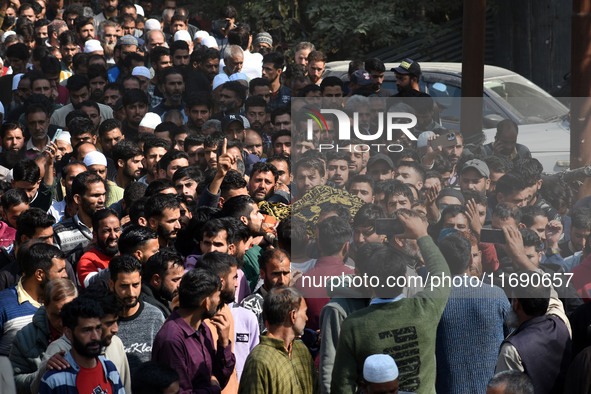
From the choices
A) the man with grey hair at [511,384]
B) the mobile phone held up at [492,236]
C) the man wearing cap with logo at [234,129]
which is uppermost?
the mobile phone held up at [492,236]

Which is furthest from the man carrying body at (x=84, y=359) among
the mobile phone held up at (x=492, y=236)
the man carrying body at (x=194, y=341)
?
the mobile phone held up at (x=492, y=236)

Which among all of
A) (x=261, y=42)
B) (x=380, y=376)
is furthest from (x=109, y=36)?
(x=380, y=376)

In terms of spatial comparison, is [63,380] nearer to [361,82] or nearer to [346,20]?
[361,82]

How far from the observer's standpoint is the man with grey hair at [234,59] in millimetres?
12766

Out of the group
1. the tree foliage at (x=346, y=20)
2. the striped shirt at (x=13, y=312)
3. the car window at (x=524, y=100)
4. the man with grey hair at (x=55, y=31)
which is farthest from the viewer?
the tree foliage at (x=346, y=20)

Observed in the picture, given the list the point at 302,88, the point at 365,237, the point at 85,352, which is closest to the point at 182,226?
the point at 365,237

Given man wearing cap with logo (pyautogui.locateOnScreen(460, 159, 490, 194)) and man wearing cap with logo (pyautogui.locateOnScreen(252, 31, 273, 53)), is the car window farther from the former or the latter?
man wearing cap with logo (pyautogui.locateOnScreen(460, 159, 490, 194))

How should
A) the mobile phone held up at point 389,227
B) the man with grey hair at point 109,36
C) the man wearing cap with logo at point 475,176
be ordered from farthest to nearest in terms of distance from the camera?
the man with grey hair at point 109,36, the man wearing cap with logo at point 475,176, the mobile phone held up at point 389,227

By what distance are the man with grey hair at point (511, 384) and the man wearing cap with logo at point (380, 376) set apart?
47 centimetres

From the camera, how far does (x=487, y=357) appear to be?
570 cm

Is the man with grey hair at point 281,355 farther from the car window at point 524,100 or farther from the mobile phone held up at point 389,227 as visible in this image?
the car window at point 524,100

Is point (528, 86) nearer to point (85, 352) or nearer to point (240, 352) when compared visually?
point (240, 352)

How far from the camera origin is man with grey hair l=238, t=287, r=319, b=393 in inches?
210

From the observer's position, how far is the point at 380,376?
4.98 meters
